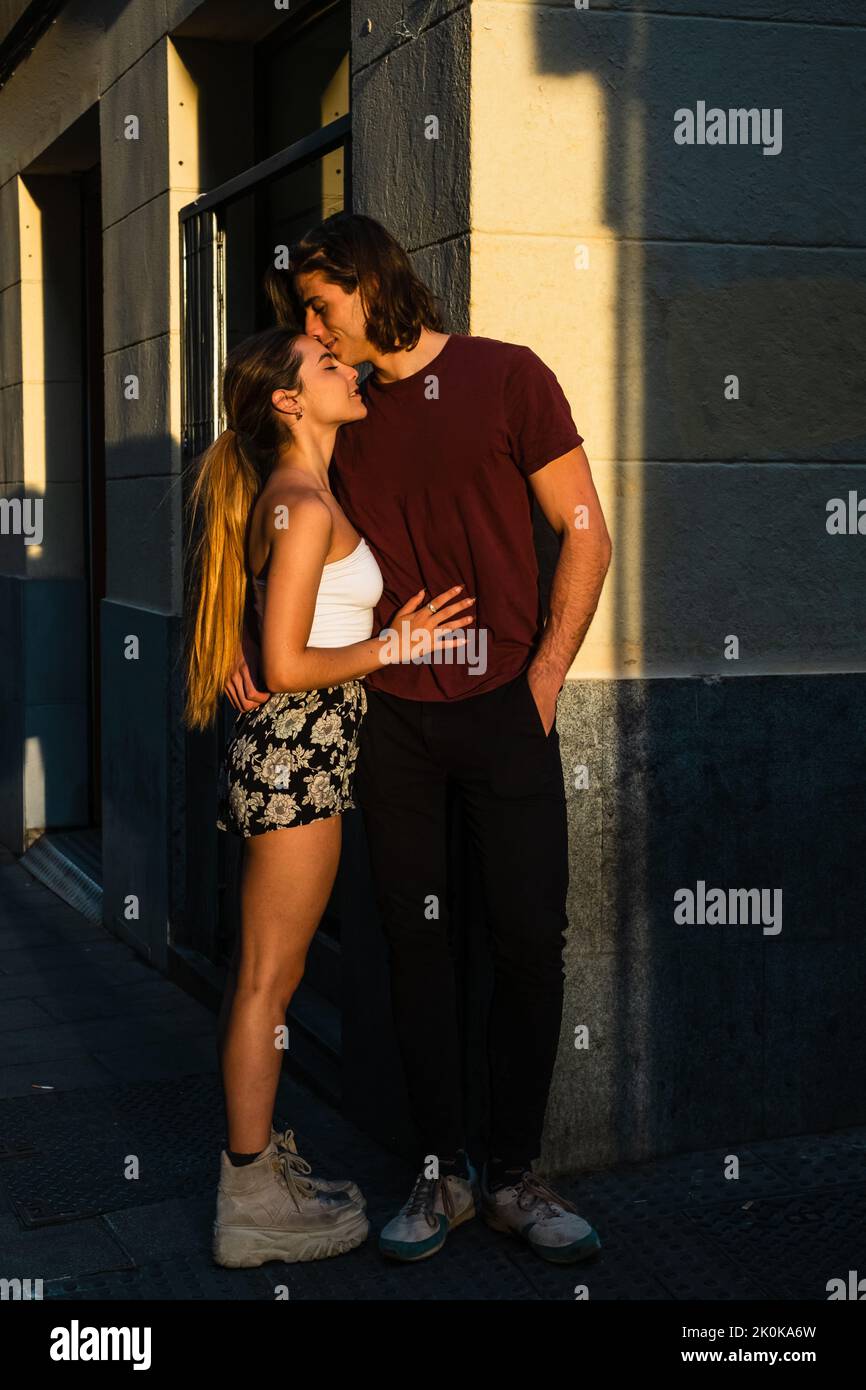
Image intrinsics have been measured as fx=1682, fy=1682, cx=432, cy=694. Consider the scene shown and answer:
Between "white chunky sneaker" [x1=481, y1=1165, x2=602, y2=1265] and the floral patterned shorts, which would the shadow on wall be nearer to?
"white chunky sneaker" [x1=481, y1=1165, x2=602, y2=1265]

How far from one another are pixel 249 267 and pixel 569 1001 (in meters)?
3.20

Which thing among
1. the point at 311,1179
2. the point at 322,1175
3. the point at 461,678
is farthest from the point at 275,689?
the point at 322,1175

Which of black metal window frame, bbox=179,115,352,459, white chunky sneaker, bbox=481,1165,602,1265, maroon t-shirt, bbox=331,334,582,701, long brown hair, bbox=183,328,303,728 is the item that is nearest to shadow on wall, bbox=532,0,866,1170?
white chunky sneaker, bbox=481,1165,602,1265

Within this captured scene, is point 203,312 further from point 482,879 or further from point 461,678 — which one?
point 482,879

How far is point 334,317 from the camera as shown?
377 cm

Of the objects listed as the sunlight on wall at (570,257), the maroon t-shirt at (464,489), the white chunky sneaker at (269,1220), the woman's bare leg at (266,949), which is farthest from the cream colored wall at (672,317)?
the white chunky sneaker at (269,1220)

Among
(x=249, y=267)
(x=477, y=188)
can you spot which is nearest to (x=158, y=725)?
(x=249, y=267)

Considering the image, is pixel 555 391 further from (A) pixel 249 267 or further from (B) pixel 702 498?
(A) pixel 249 267

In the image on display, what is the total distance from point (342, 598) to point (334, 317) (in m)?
0.63

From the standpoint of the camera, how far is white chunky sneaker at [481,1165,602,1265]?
3779mm

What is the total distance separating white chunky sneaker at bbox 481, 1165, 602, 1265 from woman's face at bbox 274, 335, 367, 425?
1.80m

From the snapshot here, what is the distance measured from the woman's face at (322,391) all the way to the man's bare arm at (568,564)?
1.47ft

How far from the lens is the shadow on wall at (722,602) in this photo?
14.0ft
